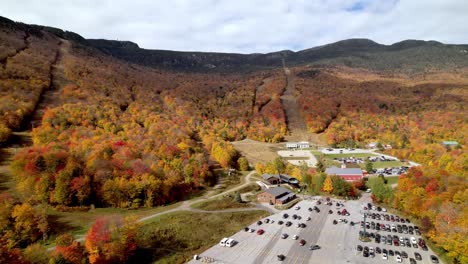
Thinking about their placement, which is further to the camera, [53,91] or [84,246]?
[53,91]

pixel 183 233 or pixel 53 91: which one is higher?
pixel 53 91

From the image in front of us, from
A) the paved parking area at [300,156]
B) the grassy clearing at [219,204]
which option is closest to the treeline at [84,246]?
the grassy clearing at [219,204]

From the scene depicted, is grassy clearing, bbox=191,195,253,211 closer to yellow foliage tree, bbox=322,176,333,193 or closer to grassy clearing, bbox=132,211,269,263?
grassy clearing, bbox=132,211,269,263

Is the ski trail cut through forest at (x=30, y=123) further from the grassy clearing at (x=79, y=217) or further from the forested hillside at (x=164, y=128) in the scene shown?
the grassy clearing at (x=79, y=217)

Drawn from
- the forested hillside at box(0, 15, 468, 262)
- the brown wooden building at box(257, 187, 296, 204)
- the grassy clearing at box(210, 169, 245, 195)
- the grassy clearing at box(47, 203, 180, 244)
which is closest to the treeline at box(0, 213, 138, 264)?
the forested hillside at box(0, 15, 468, 262)

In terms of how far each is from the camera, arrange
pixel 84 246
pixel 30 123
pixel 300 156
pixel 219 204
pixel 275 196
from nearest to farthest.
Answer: pixel 84 246 < pixel 219 204 < pixel 275 196 < pixel 30 123 < pixel 300 156

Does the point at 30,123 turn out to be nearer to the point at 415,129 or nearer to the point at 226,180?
the point at 226,180

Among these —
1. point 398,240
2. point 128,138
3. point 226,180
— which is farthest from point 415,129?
point 128,138

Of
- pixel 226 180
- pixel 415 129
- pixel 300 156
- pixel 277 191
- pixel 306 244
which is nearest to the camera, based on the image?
pixel 306 244
